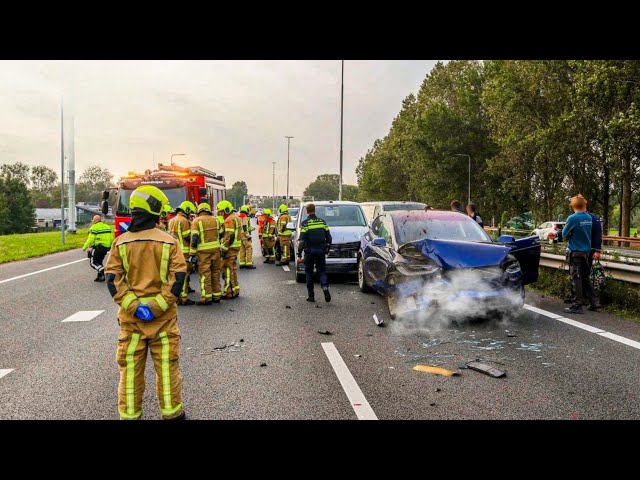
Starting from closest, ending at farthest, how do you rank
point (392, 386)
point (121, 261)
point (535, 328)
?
point (121, 261), point (392, 386), point (535, 328)

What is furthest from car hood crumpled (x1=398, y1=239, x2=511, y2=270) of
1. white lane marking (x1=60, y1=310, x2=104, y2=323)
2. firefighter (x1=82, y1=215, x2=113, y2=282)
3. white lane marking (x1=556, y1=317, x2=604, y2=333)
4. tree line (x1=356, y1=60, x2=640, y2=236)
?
tree line (x1=356, y1=60, x2=640, y2=236)

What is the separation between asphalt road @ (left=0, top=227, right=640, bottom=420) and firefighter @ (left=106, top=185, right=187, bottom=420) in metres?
0.38

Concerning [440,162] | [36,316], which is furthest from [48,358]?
[440,162]

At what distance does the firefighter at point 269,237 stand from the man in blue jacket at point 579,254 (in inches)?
413

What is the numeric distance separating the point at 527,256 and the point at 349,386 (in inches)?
191

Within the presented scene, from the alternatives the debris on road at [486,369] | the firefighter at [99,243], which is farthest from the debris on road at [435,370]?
the firefighter at [99,243]

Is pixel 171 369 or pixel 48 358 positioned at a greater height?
pixel 171 369

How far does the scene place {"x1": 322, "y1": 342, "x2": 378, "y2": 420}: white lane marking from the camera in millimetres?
4746

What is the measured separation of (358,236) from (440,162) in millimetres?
42503

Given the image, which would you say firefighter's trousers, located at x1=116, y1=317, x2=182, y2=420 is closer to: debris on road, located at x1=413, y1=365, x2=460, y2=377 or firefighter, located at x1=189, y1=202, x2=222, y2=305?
debris on road, located at x1=413, y1=365, x2=460, y2=377

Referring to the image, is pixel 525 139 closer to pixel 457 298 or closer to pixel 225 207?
pixel 225 207

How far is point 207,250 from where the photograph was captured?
1069 centimetres
